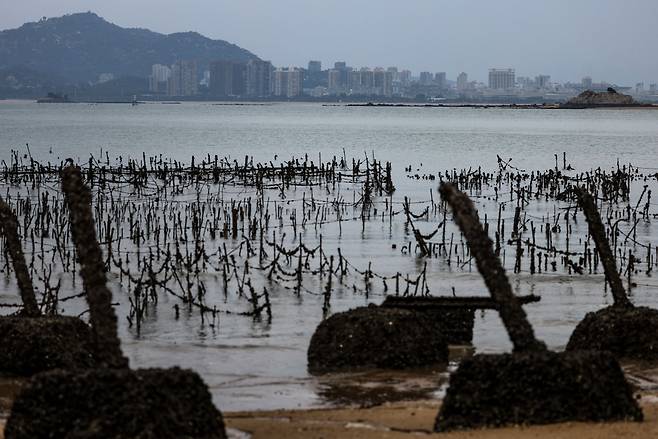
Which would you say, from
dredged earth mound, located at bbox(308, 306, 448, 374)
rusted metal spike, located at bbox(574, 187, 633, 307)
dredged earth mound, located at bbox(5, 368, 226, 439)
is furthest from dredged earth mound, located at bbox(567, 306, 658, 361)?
dredged earth mound, located at bbox(5, 368, 226, 439)

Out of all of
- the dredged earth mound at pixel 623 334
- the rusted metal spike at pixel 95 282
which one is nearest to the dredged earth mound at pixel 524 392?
the rusted metal spike at pixel 95 282

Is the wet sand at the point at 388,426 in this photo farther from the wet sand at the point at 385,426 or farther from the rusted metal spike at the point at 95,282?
the rusted metal spike at the point at 95,282

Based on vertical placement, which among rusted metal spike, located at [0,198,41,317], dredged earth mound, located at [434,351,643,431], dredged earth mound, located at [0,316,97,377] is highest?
rusted metal spike, located at [0,198,41,317]

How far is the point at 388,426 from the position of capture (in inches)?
396

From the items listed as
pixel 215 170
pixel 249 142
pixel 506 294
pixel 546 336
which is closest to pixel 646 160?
pixel 215 170

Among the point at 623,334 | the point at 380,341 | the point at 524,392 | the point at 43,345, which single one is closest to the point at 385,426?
the point at 524,392

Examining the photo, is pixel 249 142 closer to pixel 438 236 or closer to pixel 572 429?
pixel 438 236

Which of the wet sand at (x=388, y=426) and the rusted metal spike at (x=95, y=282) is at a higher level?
the rusted metal spike at (x=95, y=282)

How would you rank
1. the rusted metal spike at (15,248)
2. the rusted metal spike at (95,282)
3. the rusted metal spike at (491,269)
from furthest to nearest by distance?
the rusted metal spike at (15,248) < the rusted metal spike at (491,269) < the rusted metal spike at (95,282)

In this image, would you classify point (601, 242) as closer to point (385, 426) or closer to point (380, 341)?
point (380, 341)

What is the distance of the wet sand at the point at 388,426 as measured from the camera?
9.24m

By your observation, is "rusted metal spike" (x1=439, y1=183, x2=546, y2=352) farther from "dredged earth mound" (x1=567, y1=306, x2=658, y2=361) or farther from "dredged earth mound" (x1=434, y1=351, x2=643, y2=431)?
"dredged earth mound" (x1=567, y1=306, x2=658, y2=361)

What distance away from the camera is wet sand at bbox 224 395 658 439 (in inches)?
364

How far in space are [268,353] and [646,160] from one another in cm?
6107
